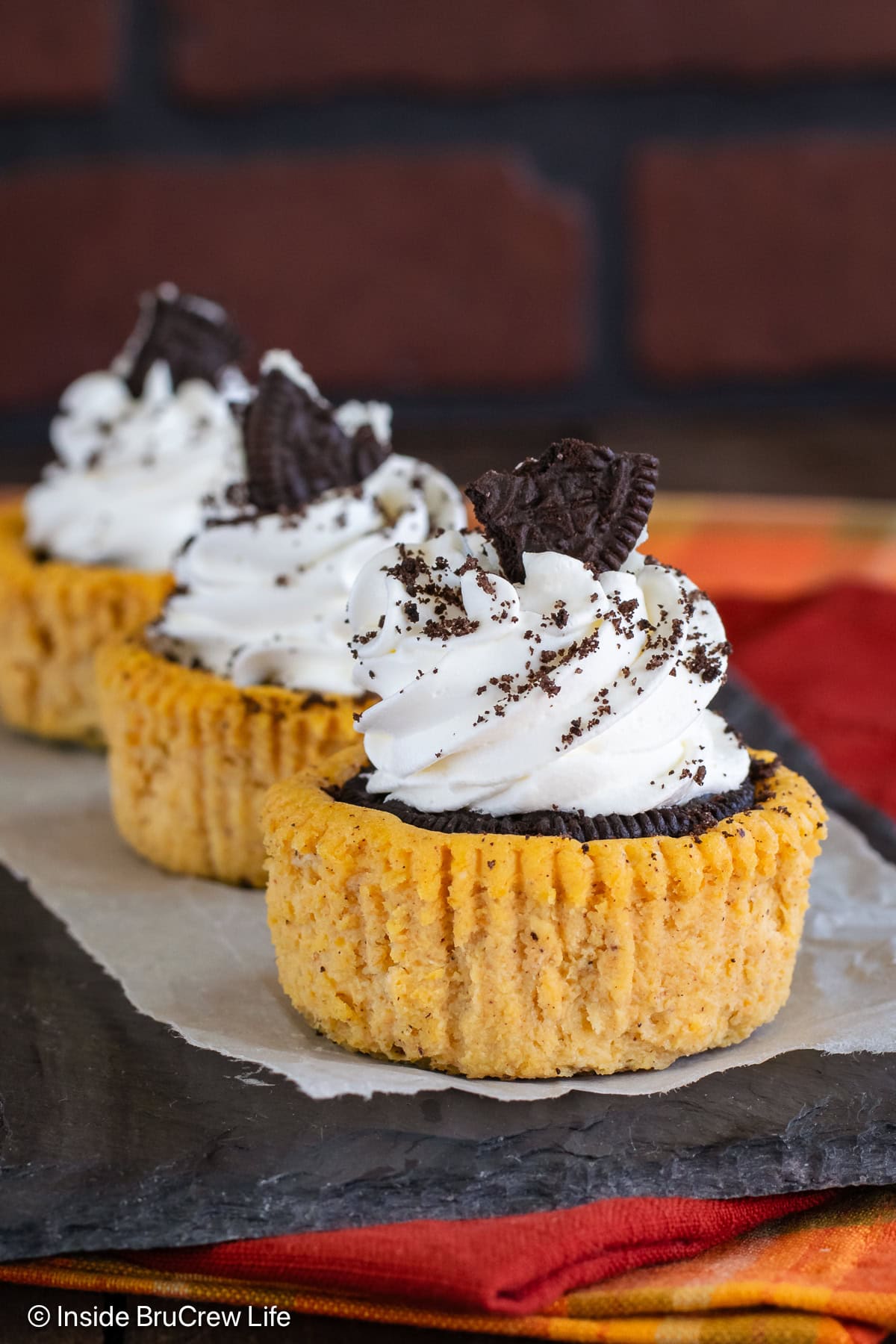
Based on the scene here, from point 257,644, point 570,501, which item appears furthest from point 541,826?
point 257,644

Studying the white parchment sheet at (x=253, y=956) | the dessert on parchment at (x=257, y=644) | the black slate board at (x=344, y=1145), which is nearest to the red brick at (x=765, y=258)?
the dessert on parchment at (x=257, y=644)

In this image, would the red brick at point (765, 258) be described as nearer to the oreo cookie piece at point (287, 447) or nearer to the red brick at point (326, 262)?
the red brick at point (326, 262)

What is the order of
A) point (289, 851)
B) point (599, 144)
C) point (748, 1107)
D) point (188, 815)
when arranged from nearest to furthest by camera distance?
point (748, 1107) < point (289, 851) < point (188, 815) < point (599, 144)

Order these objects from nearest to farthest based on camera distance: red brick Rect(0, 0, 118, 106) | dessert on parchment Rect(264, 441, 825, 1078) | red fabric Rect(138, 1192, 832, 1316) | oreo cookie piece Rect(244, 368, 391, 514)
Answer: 1. red fabric Rect(138, 1192, 832, 1316)
2. dessert on parchment Rect(264, 441, 825, 1078)
3. oreo cookie piece Rect(244, 368, 391, 514)
4. red brick Rect(0, 0, 118, 106)

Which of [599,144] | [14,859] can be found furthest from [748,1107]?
[599,144]

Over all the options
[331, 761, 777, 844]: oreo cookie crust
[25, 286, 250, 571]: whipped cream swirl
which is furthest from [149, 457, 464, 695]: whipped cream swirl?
[331, 761, 777, 844]: oreo cookie crust

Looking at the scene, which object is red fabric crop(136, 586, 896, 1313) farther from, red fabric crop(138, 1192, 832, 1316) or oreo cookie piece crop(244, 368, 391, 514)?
oreo cookie piece crop(244, 368, 391, 514)

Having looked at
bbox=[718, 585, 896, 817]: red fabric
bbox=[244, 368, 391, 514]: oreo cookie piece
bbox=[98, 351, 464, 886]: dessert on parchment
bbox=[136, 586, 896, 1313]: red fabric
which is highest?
bbox=[244, 368, 391, 514]: oreo cookie piece

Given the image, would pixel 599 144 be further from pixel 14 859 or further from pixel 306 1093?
pixel 306 1093
